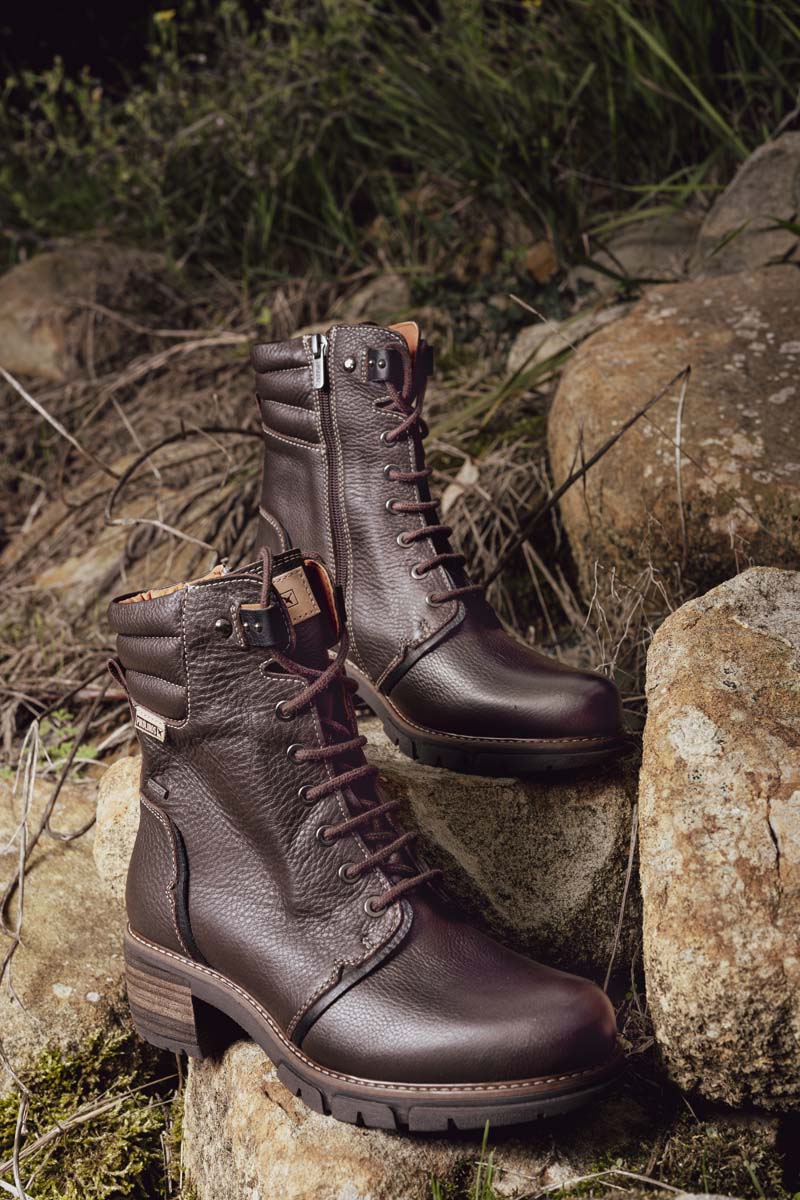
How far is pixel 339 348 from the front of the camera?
1.85 meters

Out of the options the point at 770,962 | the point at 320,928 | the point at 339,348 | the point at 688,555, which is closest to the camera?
the point at 770,962

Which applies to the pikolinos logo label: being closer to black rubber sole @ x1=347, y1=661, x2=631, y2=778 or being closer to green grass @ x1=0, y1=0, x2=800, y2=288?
black rubber sole @ x1=347, y1=661, x2=631, y2=778

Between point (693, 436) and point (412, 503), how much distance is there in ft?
2.16

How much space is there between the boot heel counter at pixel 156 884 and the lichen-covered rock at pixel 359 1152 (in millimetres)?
214

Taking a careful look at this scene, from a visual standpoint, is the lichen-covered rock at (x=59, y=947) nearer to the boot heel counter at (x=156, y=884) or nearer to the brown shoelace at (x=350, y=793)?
the boot heel counter at (x=156, y=884)

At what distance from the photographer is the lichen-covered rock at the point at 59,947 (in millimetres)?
1694

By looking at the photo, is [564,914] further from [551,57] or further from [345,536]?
[551,57]

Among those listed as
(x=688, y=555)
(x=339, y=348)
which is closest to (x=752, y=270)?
(x=688, y=555)

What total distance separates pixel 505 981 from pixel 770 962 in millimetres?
306

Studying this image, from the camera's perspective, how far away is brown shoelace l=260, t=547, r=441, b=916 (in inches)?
54.7

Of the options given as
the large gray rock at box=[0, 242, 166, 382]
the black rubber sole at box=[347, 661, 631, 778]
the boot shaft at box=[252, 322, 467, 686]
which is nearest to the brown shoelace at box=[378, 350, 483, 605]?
the boot shaft at box=[252, 322, 467, 686]

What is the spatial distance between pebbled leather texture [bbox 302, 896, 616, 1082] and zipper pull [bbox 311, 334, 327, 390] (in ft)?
2.94

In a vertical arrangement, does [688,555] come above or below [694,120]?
below

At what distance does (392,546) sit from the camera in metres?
1.87
